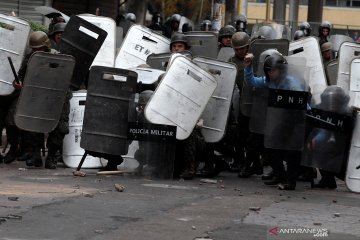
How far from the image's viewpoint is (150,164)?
1235 cm

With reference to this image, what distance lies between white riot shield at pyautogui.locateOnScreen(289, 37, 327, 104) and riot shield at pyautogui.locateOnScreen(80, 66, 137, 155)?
2.92m

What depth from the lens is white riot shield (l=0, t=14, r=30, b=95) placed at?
42.4 feet

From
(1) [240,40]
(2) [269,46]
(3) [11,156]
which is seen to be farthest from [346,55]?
(3) [11,156]

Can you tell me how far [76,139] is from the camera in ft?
43.5

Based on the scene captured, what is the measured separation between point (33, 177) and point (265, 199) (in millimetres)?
A: 2886

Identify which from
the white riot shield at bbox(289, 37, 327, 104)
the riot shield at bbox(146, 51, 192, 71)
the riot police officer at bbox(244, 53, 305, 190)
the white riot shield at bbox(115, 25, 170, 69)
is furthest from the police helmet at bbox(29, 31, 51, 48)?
the white riot shield at bbox(289, 37, 327, 104)

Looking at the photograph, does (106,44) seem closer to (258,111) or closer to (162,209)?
(258,111)

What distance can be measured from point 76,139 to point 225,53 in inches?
115

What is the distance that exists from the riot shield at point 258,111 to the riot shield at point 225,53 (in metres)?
1.93

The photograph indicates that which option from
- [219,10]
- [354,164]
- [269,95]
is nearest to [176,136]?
[269,95]

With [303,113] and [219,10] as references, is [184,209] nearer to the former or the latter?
[303,113]

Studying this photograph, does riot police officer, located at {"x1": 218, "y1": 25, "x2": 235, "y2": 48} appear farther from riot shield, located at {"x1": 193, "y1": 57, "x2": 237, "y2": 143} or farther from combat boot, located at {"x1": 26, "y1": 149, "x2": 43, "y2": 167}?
combat boot, located at {"x1": 26, "y1": 149, "x2": 43, "y2": 167}

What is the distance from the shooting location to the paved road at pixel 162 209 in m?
8.30

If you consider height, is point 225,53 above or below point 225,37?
below
